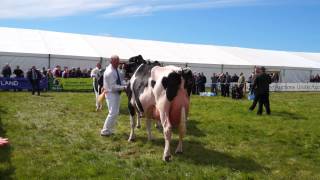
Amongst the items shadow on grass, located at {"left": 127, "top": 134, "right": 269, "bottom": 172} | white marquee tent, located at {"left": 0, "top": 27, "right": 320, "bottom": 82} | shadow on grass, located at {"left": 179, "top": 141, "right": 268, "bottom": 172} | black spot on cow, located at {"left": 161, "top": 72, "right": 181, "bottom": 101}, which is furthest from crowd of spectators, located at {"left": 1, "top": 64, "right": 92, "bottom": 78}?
black spot on cow, located at {"left": 161, "top": 72, "right": 181, "bottom": 101}

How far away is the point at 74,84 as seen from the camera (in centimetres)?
3028

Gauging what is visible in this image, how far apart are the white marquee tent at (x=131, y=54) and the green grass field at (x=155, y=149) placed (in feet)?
58.4

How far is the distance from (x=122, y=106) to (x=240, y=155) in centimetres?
963

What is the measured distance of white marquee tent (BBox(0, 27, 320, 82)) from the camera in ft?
108

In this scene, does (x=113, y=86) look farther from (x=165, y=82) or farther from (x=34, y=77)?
(x=34, y=77)

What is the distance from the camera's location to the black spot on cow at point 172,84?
8.80 meters

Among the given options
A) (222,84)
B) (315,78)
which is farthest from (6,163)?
(315,78)

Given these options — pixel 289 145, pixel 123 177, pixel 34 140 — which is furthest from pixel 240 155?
pixel 34 140

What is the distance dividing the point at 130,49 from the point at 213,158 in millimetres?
30646

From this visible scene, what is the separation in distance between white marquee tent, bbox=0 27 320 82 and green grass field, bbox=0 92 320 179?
1780cm

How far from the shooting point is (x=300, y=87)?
41.2 m

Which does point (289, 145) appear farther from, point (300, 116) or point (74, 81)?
point (74, 81)

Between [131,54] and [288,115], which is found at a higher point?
[131,54]

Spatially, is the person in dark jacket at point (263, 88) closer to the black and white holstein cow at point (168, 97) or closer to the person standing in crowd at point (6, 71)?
the black and white holstein cow at point (168, 97)
